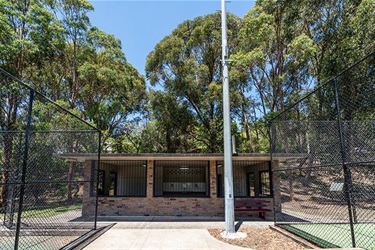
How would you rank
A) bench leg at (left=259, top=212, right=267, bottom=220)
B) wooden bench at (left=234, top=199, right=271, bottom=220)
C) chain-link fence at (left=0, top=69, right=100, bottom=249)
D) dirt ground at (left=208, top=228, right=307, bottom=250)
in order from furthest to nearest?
bench leg at (left=259, top=212, right=267, bottom=220)
wooden bench at (left=234, top=199, right=271, bottom=220)
chain-link fence at (left=0, top=69, right=100, bottom=249)
dirt ground at (left=208, top=228, right=307, bottom=250)

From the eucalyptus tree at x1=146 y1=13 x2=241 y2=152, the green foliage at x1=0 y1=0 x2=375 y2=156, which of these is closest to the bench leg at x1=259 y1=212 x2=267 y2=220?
the green foliage at x1=0 y1=0 x2=375 y2=156

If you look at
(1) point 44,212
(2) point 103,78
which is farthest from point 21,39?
(1) point 44,212

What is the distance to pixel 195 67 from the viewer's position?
16.8 m

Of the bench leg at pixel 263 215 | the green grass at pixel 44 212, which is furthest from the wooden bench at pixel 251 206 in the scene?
the green grass at pixel 44 212

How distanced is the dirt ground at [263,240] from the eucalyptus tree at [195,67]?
10.4 metres

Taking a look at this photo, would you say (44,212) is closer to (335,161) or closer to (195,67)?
(335,161)

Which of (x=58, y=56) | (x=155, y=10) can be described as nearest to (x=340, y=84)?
(x=155, y=10)

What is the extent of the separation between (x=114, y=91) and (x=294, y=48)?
442 inches

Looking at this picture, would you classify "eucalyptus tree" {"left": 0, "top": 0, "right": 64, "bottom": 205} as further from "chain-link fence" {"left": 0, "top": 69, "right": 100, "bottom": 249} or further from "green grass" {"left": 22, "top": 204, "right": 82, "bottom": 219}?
"green grass" {"left": 22, "top": 204, "right": 82, "bottom": 219}

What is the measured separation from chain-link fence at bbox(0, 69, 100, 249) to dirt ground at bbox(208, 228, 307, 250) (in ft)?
11.7

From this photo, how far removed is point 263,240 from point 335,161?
6.04m

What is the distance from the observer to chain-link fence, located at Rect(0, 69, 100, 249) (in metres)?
5.86

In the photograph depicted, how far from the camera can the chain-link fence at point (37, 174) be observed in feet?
19.2

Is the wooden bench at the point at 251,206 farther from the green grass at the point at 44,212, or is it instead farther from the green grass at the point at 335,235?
the green grass at the point at 44,212
